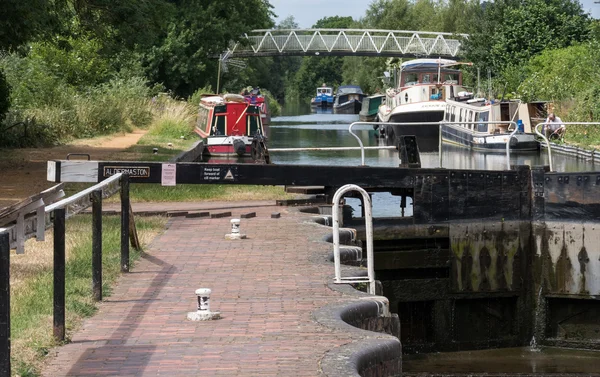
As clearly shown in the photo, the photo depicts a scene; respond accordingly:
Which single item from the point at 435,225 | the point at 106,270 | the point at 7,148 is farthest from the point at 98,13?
the point at 106,270

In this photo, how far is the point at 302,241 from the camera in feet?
45.1

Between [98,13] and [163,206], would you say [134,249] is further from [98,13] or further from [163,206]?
[98,13]

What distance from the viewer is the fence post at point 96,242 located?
970 centimetres

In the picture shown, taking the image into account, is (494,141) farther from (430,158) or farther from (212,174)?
(212,174)

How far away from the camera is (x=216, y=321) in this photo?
9086 mm

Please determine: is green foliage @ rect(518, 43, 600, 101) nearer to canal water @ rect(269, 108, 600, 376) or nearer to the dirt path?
canal water @ rect(269, 108, 600, 376)

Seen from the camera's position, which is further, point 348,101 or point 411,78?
point 348,101

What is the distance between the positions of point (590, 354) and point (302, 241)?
217 inches

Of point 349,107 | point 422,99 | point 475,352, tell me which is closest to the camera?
point 475,352

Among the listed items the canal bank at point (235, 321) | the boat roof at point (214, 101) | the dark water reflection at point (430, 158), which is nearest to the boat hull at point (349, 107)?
the dark water reflection at point (430, 158)

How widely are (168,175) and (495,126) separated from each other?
86.3 ft

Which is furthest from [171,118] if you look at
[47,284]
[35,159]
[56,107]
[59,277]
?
[59,277]

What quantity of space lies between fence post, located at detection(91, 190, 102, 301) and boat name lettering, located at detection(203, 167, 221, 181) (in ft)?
21.7

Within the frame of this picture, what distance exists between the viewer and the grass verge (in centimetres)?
795
